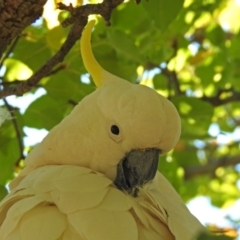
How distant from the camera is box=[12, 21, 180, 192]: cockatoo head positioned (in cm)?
173

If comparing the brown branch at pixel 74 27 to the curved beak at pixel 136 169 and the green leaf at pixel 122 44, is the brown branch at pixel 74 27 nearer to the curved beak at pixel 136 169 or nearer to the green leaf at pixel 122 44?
the green leaf at pixel 122 44

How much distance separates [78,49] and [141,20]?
1.27 ft

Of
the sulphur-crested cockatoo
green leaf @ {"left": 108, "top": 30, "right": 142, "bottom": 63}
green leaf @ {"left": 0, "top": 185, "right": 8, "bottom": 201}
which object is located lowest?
green leaf @ {"left": 0, "top": 185, "right": 8, "bottom": 201}

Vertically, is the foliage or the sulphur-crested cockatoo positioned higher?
the foliage

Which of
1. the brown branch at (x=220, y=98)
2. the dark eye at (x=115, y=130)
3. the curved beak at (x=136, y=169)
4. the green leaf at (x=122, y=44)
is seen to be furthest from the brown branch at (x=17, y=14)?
the brown branch at (x=220, y=98)

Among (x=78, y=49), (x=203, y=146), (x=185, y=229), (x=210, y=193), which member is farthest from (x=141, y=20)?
(x=210, y=193)

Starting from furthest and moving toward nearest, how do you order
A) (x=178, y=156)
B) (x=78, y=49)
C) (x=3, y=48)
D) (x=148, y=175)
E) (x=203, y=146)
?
(x=203, y=146) < (x=178, y=156) < (x=78, y=49) < (x=3, y=48) < (x=148, y=175)

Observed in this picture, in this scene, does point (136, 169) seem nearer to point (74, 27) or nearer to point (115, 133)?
point (115, 133)

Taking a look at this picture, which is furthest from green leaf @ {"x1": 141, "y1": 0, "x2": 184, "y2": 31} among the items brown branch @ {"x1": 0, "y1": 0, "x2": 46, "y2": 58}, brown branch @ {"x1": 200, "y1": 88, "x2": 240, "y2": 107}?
brown branch @ {"x1": 200, "y1": 88, "x2": 240, "y2": 107}

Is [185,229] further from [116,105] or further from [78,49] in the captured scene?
[78,49]

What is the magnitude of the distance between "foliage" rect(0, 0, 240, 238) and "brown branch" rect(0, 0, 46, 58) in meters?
0.32

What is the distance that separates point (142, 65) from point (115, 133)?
636 mm

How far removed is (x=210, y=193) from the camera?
13.7 ft

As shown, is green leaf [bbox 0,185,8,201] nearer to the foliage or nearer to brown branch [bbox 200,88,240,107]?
the foliage
